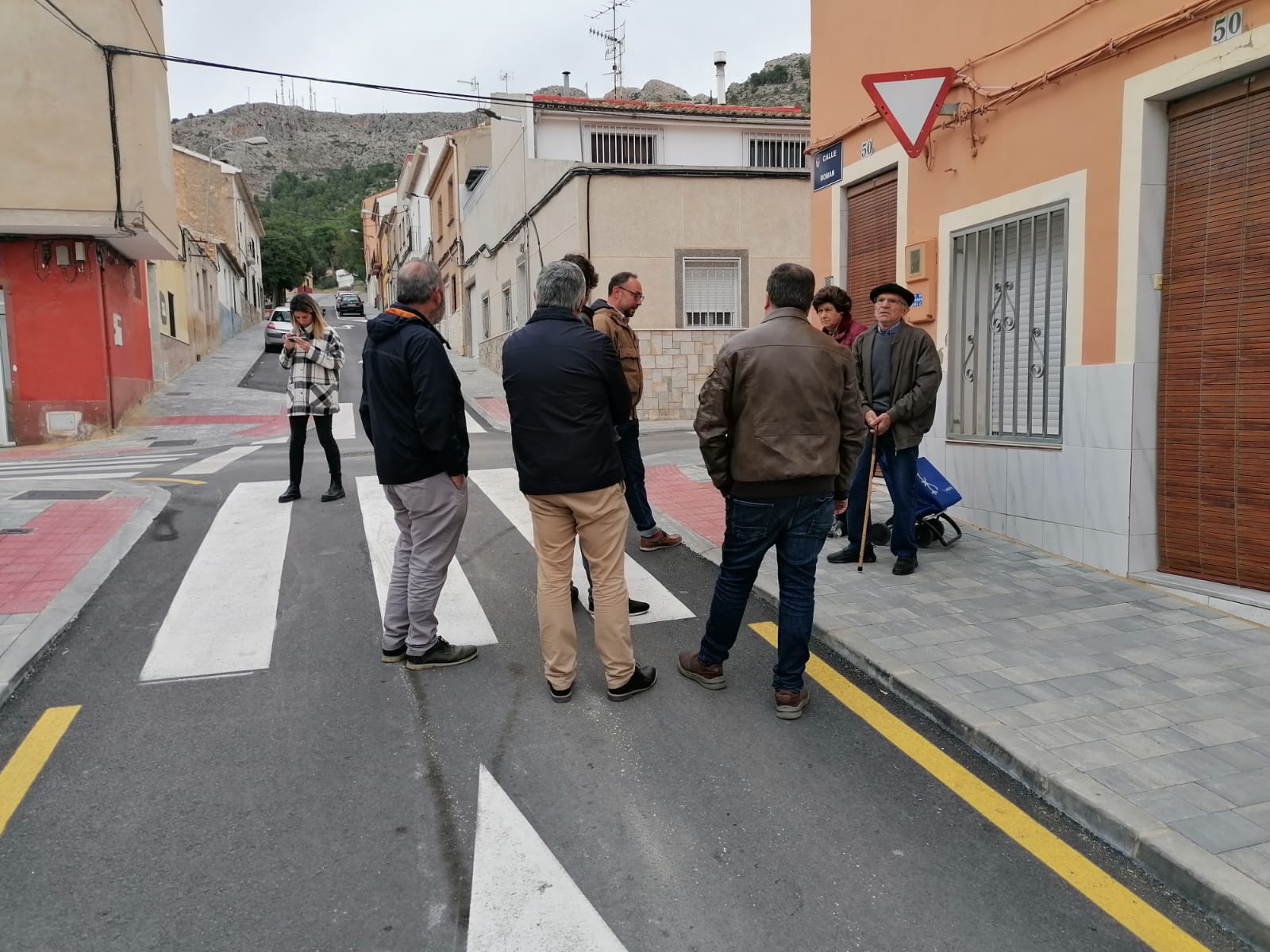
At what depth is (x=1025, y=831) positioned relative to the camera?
3039 mm

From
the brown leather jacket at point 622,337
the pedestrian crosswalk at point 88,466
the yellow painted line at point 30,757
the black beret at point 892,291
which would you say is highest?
the black beret at point 892,291

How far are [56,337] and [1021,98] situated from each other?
16.0m

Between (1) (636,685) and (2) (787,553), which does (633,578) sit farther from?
(2) (787,553)

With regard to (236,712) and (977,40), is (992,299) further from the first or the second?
(236,712)

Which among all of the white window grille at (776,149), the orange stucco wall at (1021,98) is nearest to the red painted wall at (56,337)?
the orange stucco wall at (1021,98)

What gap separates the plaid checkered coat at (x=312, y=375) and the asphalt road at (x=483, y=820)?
359 cm

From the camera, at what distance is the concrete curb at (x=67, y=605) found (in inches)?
169

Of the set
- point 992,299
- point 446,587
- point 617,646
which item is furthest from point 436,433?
point 992,299

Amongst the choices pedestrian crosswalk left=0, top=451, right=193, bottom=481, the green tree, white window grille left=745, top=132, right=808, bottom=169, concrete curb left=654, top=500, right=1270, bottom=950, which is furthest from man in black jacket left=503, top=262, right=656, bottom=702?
the green tree

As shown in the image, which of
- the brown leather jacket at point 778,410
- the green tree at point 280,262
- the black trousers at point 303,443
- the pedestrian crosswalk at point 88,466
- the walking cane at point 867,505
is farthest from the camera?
the green tree at point 280,262

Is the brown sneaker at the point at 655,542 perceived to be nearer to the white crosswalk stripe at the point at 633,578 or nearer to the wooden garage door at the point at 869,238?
the white crosswalk stripe at the point at 633,578

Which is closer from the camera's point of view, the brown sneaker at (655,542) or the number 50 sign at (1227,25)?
the number 50 sign at (1227,25)

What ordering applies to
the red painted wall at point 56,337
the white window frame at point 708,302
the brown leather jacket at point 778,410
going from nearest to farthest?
the brown leather jacket at point 778,410
the red painted wall at point 56,337
the white window frame at point 708,302

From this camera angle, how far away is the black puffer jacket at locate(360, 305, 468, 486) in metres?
4.21
